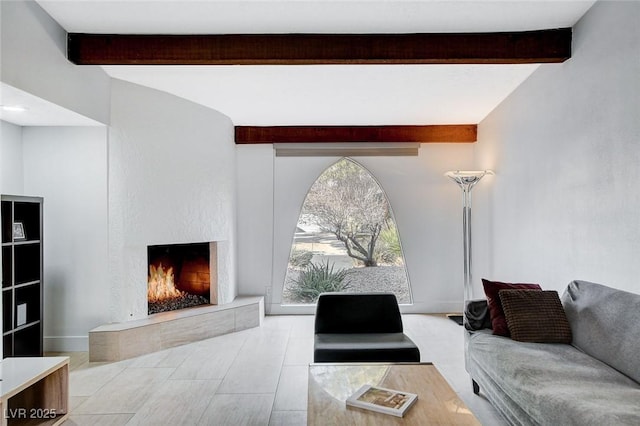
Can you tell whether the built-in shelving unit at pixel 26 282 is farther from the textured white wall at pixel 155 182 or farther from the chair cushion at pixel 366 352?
the chair cushion at pixel 366 352

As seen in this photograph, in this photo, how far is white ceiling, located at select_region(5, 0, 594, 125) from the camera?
292 cm

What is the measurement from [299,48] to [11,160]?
268 cm

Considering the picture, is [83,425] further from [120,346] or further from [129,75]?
[129,75]

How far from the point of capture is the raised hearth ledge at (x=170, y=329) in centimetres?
387

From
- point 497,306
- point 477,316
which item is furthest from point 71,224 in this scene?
point 497,306

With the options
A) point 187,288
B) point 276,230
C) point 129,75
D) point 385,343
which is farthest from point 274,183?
point 385,343

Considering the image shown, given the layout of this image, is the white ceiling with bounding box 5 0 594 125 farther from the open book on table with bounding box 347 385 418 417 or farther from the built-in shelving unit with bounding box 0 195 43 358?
the open book on table with bounding box 347 385 418 417

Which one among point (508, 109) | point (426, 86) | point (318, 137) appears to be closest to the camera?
point (426, 86)

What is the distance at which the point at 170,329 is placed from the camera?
4.34 m

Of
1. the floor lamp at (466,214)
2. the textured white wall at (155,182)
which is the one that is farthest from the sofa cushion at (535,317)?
the textured white wall at (155,182)

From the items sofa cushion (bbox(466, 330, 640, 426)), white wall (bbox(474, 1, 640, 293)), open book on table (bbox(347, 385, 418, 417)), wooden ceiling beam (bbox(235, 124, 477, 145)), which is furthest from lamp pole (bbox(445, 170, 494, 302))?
open book on table (bbox(347, 385, 418, 417))

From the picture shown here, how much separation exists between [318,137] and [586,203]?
3.44 m

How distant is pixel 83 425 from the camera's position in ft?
8.85

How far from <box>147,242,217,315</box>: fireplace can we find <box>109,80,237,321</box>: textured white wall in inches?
5.8
